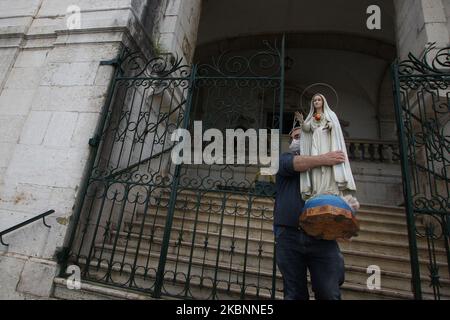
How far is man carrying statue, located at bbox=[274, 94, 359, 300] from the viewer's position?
6.13ft

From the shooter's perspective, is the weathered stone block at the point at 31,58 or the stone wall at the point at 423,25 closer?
the weathered stone block at the point at 31,58

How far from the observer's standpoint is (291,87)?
471 inches

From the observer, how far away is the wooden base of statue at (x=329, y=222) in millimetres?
1799

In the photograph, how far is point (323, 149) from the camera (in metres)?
2.29

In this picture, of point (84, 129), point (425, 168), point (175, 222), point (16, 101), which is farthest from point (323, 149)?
point (16, 101)

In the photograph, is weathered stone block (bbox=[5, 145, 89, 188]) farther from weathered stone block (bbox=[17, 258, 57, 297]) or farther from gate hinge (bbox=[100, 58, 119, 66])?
gate hinge (bbox=[100, 58, 119, 66])

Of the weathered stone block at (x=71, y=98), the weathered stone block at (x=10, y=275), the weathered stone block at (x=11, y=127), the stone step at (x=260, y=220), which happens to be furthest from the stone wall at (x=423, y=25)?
the weathered stone block at (x=10, y=275)

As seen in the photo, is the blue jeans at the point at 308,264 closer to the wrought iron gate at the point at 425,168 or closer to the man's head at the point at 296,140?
the man's head at the point at 296,140

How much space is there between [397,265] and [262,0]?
869cm

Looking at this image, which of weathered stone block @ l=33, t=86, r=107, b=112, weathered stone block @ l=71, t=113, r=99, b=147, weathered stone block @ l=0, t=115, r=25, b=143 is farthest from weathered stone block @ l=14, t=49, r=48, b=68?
weathered stone block @ l=71, t=113, r=99, b=147

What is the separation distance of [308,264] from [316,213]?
0.51 metres

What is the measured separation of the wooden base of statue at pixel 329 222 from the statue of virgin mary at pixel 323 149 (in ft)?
0.85

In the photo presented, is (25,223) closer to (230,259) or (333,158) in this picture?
(230,259)

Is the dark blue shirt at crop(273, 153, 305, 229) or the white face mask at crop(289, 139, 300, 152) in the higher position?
the white face mask at crop(289, 139, 300, 152)
